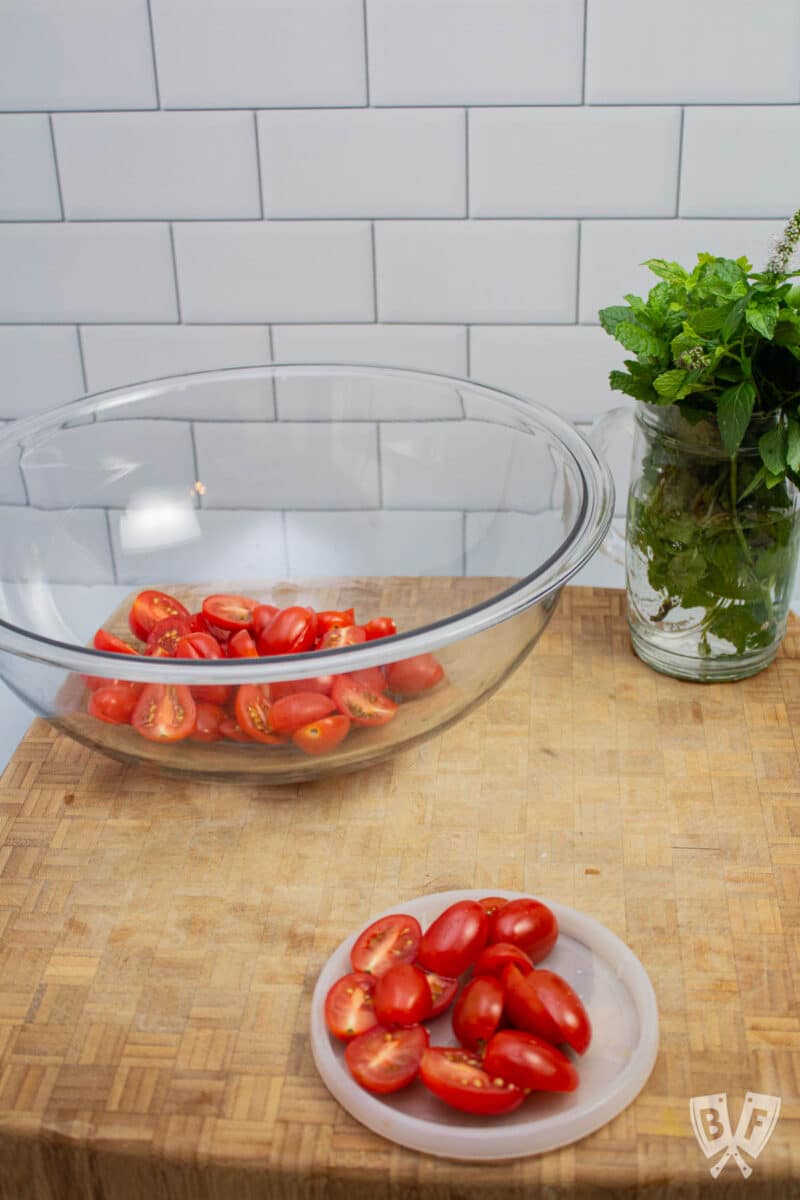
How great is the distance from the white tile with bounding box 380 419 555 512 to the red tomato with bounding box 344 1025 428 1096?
1.63 ft

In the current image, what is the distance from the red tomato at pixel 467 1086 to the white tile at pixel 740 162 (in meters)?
1.03

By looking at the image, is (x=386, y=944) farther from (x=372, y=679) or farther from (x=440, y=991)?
(x=372, y=679)

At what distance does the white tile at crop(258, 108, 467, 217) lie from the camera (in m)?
1.33

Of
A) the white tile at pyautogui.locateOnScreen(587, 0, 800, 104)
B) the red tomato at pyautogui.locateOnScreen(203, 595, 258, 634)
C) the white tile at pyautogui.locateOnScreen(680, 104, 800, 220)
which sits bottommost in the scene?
the red tomato at pyautogui.locateOnScreen(203, 595, 258, 634)

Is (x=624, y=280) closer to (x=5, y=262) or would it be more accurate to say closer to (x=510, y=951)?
(x=5, y=262)

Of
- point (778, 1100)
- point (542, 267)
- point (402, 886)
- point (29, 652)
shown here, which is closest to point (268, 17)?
point (542, 267)

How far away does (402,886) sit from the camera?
84 centimetres

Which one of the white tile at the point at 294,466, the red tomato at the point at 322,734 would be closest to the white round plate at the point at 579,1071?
the red tomato at the point at 322,734

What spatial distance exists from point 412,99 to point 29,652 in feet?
2.78

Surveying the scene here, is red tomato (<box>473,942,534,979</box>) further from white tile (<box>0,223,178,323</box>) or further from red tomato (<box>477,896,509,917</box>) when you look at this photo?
white tile (<box>0,223,178,323</box>)

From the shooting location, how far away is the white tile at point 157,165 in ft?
4.43

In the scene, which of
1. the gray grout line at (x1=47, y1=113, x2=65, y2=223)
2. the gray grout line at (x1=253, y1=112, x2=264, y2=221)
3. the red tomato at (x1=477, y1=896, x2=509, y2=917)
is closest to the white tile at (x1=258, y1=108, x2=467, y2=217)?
the gray grout line at (x1=253, y1=112, x2=264, y2=221)

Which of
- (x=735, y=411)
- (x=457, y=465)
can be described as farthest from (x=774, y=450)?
(x=457, y=465)

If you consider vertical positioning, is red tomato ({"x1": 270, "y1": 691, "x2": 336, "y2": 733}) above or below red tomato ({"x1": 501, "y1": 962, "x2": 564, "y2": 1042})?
above
